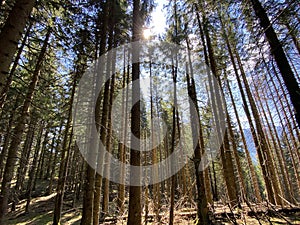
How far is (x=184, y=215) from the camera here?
6984 millimetres

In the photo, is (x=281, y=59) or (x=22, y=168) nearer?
(x=281, y=59)

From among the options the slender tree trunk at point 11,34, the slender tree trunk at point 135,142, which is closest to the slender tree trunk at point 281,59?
the slender tree trunk at point 135,142

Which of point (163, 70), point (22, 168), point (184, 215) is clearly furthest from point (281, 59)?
point (22, 168)

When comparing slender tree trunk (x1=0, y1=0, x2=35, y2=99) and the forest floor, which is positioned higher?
slender tree trunk (x1=0, y1=0, x2=35, y2=99)

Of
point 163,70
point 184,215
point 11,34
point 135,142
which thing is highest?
point 163,70

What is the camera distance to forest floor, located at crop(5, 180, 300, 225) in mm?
5112

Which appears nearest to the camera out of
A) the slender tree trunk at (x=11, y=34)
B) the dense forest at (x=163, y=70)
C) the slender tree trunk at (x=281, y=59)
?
the slender tree trunk at (x=11, y=34)

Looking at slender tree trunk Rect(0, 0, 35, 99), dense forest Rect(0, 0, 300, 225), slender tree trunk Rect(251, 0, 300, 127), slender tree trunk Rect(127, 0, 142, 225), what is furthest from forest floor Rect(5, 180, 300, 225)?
slender tree trunk Rect(0, 0, 35, 99)

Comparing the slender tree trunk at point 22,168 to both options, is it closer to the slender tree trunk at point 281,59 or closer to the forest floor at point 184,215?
the forest floor at point 184,215

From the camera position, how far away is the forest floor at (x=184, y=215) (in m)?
5.11

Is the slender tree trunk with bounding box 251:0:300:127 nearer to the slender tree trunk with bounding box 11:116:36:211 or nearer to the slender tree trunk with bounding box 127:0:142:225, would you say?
the slender tree trunk with bounding box 127:0:142:225

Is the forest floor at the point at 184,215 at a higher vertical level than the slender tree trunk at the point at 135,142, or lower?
lower

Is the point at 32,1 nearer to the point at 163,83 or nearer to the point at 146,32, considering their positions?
the point at 146,32

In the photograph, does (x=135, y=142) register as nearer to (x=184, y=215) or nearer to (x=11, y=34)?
(x=11, y=34)
